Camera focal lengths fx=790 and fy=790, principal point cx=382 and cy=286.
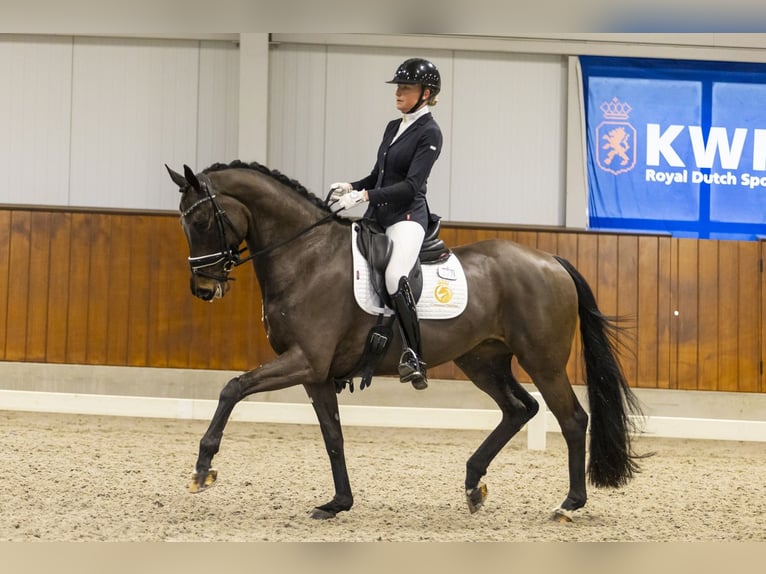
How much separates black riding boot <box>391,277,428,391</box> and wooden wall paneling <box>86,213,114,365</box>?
552cm

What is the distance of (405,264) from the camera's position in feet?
13.3

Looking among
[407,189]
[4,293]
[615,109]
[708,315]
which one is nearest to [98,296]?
[4,293]

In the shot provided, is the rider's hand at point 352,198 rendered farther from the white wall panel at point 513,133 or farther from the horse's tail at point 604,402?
the white wall panel at point 513,133

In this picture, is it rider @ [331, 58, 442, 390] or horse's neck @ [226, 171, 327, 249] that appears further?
horse's neck @ [226, 171, 327, 249]

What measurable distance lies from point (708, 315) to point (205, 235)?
263 inches

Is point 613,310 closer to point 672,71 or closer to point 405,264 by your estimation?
point 672,71

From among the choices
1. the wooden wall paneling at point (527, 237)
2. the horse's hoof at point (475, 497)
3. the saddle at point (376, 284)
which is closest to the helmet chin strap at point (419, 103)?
the saddle at point (376, 284)

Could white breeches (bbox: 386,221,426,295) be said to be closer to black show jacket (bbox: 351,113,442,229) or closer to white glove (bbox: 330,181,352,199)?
black show jacket (bbox: 351,113,442,229)

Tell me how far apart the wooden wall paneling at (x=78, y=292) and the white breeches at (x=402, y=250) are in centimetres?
561

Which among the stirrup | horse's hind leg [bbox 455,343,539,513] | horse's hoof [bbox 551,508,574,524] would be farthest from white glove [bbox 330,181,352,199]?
horse's hoof [bbox 551,508,574,524]

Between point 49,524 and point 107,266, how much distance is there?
5381 millimetres

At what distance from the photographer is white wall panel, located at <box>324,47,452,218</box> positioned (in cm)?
975

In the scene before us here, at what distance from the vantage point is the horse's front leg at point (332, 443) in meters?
4.13

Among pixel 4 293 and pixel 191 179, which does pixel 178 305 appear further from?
pixel 191 179
